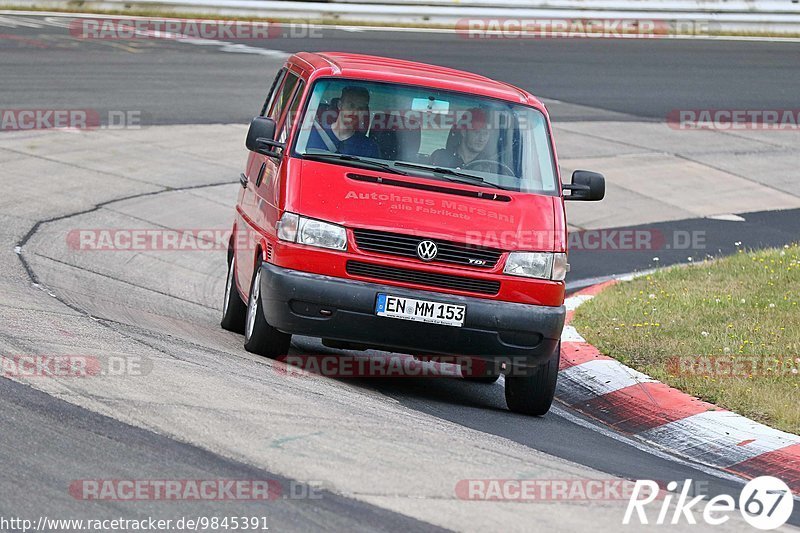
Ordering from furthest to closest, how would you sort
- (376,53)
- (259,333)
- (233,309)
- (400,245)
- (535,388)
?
(376,53)
(233,309)
(259,333)
(535,388)
(400,245)

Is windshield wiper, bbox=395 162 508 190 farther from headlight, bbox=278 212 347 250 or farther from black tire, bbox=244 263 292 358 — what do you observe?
black tire, bbox=244 263 292 358

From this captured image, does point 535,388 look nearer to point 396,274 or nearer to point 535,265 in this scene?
point 535,265

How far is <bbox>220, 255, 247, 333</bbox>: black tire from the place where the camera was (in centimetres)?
945

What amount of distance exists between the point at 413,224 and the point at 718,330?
300cm

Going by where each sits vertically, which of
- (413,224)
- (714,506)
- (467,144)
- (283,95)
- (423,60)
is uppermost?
(283,95)

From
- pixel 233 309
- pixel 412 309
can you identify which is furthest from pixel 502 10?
pixel 412 309

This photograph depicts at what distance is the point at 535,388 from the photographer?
8.06 meters

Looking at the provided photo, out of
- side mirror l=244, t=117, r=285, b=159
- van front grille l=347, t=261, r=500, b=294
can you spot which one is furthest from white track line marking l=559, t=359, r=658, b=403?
side mirror l=244, t=117, r=285, b=159

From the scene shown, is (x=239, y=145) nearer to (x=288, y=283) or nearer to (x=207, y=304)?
(x=207, y=304)

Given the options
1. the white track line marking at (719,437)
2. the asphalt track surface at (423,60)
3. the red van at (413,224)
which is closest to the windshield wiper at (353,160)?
the red van at (413,224)

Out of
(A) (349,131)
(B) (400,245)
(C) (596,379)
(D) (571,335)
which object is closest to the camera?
(B) (400,245)

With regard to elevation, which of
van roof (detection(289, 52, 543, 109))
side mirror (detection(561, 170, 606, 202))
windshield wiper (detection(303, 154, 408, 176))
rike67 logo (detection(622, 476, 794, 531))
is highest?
van roof (detection(289, 52, 543, 109))

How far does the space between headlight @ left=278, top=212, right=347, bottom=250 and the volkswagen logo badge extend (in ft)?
1.44

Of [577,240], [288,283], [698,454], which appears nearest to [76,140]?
[577,240]
